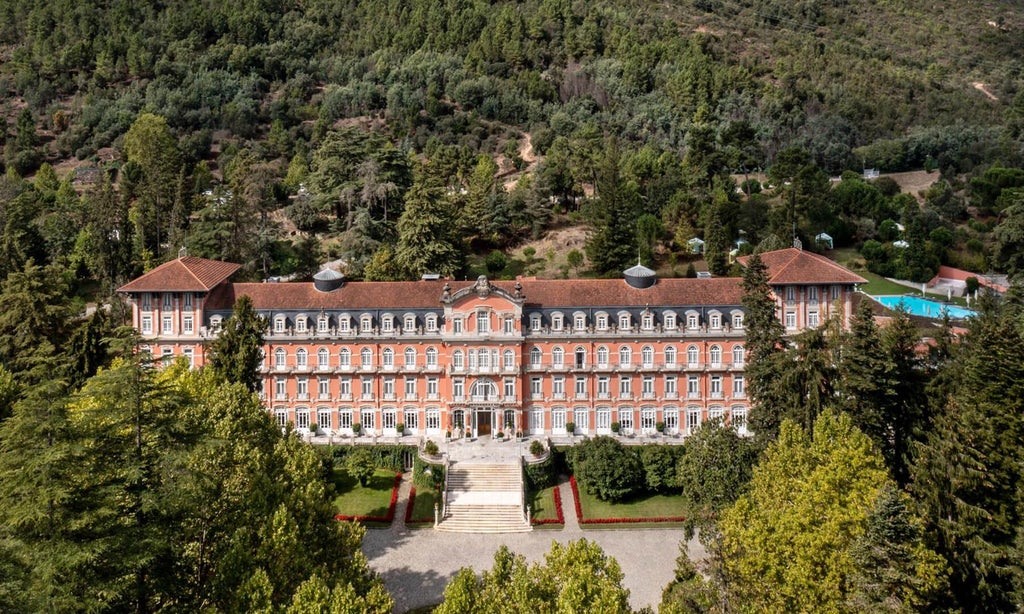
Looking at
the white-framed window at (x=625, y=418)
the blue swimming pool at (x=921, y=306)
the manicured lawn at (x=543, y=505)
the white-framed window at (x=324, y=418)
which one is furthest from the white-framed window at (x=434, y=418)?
the blue swimming pool at (x=921, y=306)

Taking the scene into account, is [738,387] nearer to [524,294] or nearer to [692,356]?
[692,356]

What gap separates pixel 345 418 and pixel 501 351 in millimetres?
13112

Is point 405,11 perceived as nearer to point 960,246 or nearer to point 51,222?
point 51,222

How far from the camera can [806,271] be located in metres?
50.7

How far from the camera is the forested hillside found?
235 feet

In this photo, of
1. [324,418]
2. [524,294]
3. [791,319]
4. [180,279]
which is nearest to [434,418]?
[324,418]

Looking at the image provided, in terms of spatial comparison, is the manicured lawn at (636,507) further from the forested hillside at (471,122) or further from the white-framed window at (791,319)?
the forested hillside at (471,122)

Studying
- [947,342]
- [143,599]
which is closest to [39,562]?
[143,599]

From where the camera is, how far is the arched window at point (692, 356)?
50.5 meters

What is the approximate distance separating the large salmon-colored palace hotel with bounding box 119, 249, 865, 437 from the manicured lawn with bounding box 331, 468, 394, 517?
4.62 m

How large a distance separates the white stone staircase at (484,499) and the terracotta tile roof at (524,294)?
41.4 feet

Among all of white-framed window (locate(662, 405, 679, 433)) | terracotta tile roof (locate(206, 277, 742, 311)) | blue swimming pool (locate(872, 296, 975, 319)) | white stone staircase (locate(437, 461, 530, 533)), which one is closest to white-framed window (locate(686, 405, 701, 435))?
white-framed window (locate(662, 405, 679, 433))

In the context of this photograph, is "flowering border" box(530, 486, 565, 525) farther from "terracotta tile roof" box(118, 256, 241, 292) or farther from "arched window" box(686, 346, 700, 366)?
"terracotta tile roof" box(118, 256, 241, 292)

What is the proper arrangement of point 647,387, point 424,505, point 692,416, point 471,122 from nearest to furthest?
point 424,505, point 647,387, point 692,416, point 471,122
